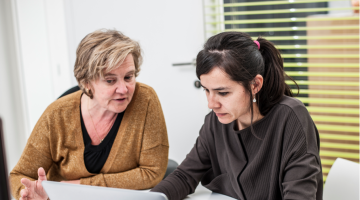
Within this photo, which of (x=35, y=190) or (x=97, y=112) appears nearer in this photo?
(x=35, y=190)

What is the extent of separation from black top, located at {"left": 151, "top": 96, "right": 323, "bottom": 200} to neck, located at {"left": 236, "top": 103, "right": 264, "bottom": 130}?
26 mm

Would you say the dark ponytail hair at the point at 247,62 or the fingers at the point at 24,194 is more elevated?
the dark ponytail hair at the point at 247,62

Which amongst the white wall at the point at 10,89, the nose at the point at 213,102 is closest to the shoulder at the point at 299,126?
the nose at the point at 213,102

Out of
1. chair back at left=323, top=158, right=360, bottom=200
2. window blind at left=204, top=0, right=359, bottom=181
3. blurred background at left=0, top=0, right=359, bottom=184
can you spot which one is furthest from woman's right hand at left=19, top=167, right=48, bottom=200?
window blind at left=204, top=0, right=359, bottom=181

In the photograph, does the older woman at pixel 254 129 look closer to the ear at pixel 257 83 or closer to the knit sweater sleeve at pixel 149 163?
the ear at pixel 257 83

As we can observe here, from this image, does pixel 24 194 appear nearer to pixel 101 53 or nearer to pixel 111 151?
pixel 111 151

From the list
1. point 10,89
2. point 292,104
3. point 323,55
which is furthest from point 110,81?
point 10,89

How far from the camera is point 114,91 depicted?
1.40 meters

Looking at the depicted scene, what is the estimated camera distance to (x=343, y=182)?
3.84ft

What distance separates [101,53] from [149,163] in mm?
494

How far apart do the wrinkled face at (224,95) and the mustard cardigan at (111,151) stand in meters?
0.42

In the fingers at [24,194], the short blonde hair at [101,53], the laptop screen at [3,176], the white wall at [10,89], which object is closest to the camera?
the laptop screen at [3,176]

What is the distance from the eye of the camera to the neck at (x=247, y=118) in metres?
1.24

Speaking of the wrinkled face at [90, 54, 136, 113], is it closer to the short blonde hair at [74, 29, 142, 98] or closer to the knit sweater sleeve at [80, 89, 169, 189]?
the short blonde hair at [74, 29, 142, 98]
